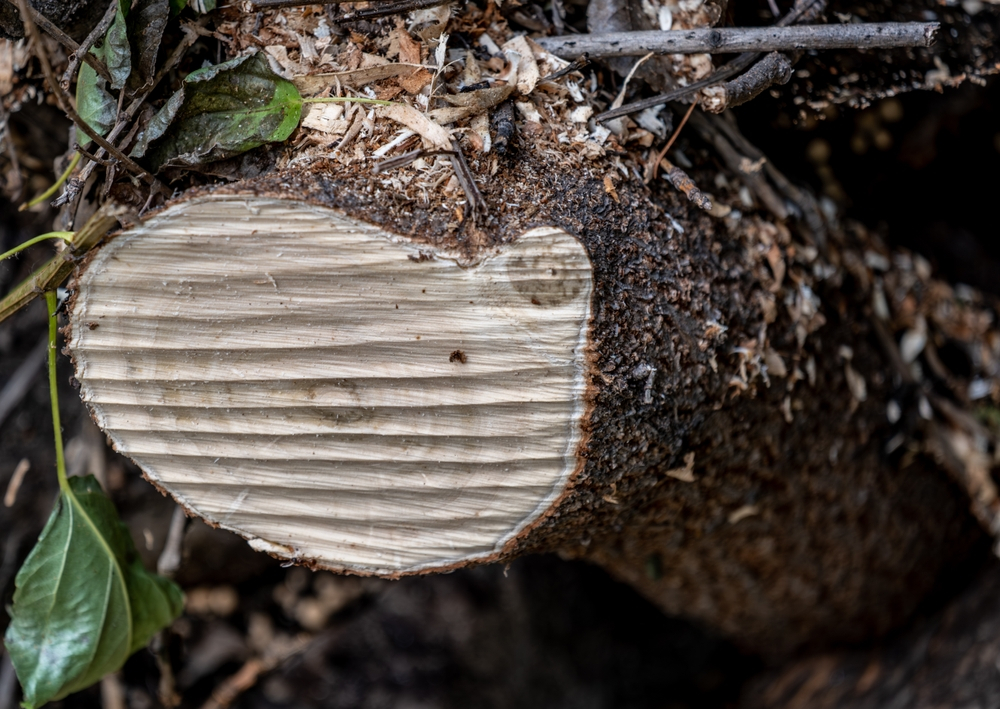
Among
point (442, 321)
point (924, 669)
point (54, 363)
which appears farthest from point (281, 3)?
point (924, 669)

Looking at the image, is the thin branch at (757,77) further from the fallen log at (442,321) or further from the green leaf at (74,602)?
the green leaf at (74,602)

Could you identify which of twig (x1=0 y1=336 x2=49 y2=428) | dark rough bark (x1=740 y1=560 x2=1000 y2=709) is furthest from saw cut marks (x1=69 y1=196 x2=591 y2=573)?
dark rough bark (x1=740 y1=560 x2=1000 y2=709)

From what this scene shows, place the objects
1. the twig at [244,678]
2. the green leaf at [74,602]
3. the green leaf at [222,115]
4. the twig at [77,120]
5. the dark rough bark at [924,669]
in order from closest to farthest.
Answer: the twig at [77,120] < the green leaf at [222,115] < the green leaf at [74,602] < the dark rough bark at [924,669] < the twig at [244,678]

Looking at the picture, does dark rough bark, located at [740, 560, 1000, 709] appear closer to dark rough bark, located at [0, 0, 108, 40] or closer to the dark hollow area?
the dark hollow area

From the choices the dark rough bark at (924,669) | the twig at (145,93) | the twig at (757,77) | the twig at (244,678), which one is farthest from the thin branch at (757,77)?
the twig at (244,678)

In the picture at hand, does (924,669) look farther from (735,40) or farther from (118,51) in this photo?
(118,51)

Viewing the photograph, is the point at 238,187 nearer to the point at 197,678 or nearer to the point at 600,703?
the point at 197,678
